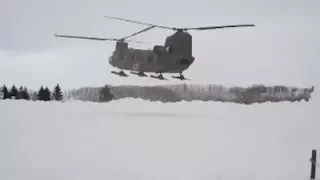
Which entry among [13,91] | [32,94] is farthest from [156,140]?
[13,91]

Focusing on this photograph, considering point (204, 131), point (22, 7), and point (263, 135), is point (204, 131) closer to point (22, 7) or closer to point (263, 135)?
point (263, 135)

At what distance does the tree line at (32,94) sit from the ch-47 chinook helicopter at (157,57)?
1.08 feet

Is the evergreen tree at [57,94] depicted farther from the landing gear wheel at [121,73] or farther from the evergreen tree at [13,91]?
the landing gear wheel at [121,73]

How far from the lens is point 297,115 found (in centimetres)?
243

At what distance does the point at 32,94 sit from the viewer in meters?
2.25

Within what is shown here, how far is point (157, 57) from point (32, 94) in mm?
746

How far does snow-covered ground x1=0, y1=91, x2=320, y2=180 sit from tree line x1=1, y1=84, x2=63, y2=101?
0.04m

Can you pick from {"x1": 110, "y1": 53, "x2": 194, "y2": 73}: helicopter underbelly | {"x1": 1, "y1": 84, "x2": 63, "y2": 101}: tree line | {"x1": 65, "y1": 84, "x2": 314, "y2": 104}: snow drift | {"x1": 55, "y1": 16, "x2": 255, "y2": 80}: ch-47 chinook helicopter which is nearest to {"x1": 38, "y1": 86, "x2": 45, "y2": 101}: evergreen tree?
{"x1": 1, "y1": 84, "x2": 63, "y2": 101}: tree line

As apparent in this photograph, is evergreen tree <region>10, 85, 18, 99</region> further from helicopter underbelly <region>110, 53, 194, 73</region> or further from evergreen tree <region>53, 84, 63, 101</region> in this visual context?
helicopter underbelly <region>110, 53, 194, 73</region>

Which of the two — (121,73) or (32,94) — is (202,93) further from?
(32,94)

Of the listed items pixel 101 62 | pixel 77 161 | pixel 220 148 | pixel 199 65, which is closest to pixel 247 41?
pixel 199 65

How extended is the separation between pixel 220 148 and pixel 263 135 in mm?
283

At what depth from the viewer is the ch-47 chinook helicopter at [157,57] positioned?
2.23 metres

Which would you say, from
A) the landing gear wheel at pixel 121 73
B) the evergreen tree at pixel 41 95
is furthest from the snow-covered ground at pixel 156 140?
the landing gear wheel at pixel 121 73
